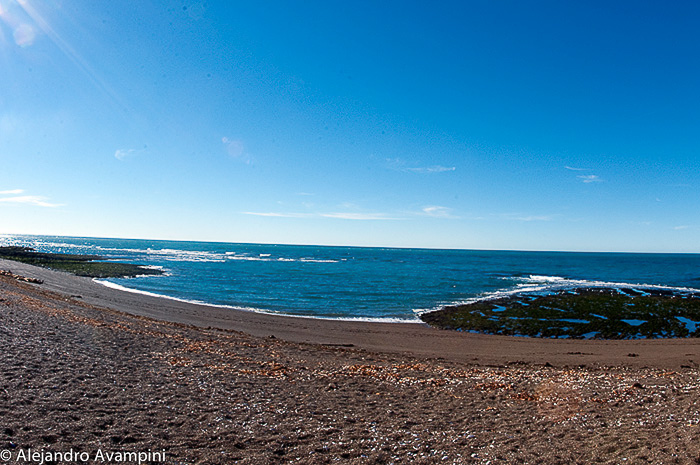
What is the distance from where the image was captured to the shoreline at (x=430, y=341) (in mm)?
17484

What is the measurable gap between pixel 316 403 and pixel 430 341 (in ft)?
46.3

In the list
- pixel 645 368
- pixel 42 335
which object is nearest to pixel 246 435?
pixel 42 335

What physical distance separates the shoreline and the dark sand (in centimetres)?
98

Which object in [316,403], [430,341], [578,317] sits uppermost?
[316,403]

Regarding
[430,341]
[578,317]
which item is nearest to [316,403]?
[430,341]

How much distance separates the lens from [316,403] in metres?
9.66

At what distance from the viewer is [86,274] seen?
2140 inches

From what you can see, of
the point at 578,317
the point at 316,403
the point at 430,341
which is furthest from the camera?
the point at 578,317

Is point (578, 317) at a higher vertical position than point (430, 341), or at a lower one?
higher

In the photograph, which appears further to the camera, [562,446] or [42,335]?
[42,335]

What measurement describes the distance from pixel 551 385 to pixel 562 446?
14.6 feet

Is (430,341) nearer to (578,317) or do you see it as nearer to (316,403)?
(316,403)

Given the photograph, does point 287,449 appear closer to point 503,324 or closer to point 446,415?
point 446,415

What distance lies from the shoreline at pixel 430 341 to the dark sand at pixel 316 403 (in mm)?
985
